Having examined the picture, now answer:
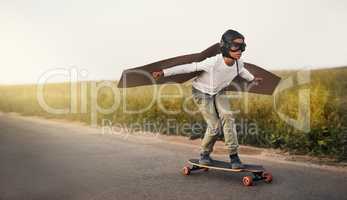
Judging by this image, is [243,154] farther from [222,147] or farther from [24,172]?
[24,172]

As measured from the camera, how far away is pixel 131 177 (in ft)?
25.0

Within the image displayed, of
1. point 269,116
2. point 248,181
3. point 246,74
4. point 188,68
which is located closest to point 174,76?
point 188,68

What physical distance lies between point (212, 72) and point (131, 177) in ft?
6.68

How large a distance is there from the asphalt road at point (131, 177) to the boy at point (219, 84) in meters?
0.56

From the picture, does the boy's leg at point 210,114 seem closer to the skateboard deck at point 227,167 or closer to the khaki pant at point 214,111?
the khaki pant at point 214,111

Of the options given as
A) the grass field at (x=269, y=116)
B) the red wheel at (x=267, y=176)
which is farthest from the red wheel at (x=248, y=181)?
the grass field at (x=269, y=116)

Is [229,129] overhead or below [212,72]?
below

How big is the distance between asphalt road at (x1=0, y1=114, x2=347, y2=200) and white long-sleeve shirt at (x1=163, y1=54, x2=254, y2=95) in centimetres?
139

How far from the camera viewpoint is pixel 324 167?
823 cm

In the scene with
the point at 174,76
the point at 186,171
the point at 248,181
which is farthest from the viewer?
the point at 174,76

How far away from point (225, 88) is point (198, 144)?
398cm

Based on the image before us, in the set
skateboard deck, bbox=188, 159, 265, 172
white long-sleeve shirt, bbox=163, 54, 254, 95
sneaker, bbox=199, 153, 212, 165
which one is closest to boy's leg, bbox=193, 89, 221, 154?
white long-sleeve shirt, bbox=163, 54, 254, 95

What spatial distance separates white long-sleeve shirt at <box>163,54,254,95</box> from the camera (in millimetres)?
7405

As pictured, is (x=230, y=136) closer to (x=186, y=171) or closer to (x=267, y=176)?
(x=267, y=176)
